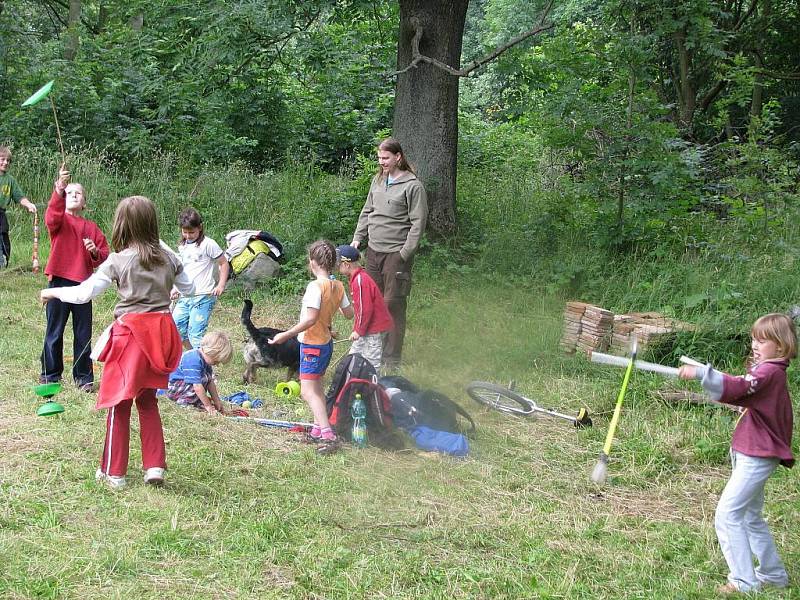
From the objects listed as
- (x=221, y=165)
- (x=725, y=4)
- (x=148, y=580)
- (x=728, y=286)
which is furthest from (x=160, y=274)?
(x=725, y=4)

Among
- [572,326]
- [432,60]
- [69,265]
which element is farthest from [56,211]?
[432,60]

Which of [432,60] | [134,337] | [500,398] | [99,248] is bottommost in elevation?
[500,398]

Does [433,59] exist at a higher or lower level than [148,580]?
higher

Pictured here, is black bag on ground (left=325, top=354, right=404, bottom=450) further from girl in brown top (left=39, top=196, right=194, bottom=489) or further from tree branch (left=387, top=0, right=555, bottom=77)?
tree branch (left=387, top=0, right=555, bottom=77)

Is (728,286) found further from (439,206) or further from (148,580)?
(148,580)

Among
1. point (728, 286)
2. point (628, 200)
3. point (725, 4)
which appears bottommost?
point (728, 286)

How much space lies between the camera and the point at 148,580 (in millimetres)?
3889

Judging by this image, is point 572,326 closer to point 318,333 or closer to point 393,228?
point 393,228

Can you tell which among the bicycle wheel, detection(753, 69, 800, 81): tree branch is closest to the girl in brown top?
the bicycle wheel

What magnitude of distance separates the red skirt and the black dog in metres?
2.36

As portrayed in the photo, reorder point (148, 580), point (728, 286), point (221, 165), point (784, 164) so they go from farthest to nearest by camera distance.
Result: point (221, 165)
point (784, 164)
point (728, 286)
point (148, 580)

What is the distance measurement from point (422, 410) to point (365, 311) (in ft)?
3.13

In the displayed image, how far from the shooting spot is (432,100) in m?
10.4

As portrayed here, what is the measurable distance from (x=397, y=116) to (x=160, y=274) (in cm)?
619
